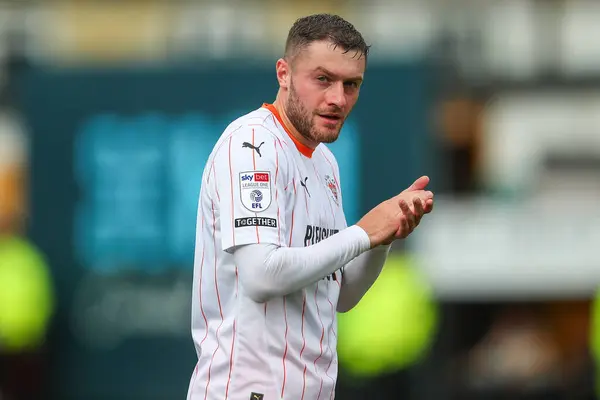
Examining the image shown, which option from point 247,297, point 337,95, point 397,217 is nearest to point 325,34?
point 337,95

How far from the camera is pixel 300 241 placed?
4125 mm

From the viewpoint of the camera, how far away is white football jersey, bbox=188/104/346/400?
3.97m

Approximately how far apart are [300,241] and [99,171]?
1186 cm

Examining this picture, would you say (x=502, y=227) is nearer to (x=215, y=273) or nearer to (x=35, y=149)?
(x=35, y=149)

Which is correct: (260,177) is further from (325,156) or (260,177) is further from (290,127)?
(325,156)

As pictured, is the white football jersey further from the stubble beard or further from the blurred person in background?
the blurred person in background

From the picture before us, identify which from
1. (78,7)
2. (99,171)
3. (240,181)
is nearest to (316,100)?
(240,181)

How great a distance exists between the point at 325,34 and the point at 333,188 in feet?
1.92

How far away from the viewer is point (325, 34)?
4102 millimetres

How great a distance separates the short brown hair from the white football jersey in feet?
0.85

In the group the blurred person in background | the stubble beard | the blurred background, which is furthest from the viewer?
the blurred person in background

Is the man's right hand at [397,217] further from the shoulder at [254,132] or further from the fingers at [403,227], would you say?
the shoulder at [254,132]

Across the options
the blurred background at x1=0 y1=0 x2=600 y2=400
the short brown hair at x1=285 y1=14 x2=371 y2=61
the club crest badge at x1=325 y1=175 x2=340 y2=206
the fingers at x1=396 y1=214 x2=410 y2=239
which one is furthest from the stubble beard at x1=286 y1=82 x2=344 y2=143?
the blurred background at x1=0 y1=0 x2=600 y2=400

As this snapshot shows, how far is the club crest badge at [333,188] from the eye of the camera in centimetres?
441
